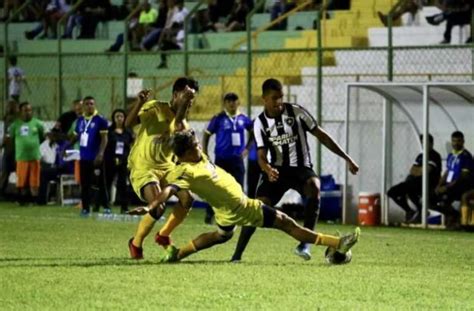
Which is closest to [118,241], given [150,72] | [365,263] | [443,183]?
[365,263]

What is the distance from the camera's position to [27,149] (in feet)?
91.8

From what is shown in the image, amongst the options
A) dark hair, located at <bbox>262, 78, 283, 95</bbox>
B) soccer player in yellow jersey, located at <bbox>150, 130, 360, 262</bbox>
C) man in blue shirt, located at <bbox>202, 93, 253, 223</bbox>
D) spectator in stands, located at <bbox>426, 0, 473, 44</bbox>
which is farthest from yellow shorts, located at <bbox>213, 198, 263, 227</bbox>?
spectator in stands, located at <bbox>426, 0, 473, 44</bbox>

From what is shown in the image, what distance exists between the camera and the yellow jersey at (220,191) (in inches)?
562

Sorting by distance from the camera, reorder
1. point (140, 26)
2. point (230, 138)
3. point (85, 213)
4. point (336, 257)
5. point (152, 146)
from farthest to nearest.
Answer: point (140, 26) < point (85, 213) < point (230, 138) < point (152, 146) < point (336, 257)

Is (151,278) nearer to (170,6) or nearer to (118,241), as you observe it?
(118,241)

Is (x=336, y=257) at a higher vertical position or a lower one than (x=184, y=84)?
lower

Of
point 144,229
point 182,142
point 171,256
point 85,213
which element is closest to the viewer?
point 182,142

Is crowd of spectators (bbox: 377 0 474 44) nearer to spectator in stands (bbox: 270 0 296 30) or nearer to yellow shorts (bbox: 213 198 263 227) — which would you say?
spectator in stands (bbox: 270 0 296 30)

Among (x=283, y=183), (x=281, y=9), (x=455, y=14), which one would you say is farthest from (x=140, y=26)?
(x=283, y=183)

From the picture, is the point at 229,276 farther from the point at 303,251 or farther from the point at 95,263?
the point at 303,251

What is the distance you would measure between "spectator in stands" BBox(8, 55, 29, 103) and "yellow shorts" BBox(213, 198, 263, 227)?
17.1m

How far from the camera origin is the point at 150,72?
1173 inches

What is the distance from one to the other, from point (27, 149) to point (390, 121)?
750cm

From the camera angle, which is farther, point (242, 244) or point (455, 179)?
point (455, 179)
